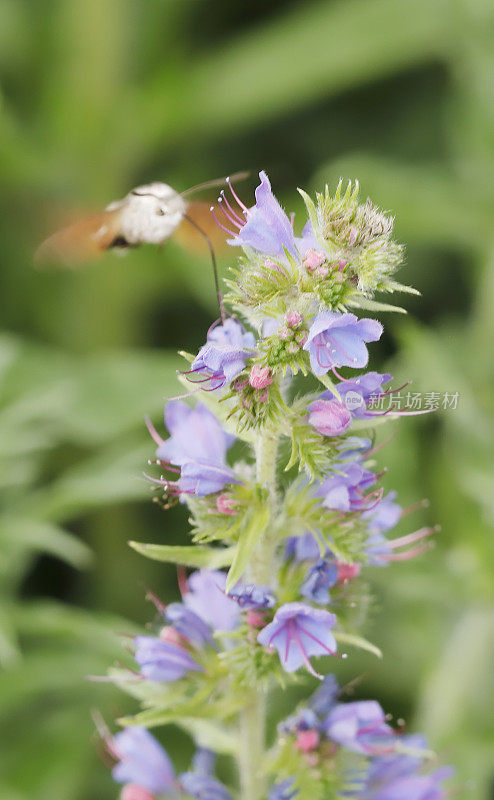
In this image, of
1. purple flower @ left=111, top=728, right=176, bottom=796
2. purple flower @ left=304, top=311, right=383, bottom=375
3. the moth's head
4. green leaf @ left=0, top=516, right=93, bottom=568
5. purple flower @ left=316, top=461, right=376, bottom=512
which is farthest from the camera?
green leaf @ left=0, top=516, right=93, bottom=568

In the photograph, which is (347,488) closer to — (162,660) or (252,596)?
(252,596)

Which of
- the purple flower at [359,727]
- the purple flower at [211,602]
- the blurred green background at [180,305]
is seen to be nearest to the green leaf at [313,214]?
the purple flower at [211,602]

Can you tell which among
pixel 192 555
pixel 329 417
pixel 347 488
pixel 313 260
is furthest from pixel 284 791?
pixel 313 260

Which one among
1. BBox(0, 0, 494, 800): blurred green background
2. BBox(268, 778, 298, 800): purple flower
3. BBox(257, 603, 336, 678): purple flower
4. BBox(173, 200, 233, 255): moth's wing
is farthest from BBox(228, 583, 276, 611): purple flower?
BBox(0, 0, 494, 800): blurred green background

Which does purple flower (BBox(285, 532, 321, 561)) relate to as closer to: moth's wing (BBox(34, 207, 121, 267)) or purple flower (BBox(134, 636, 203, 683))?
purple flower (BBox(134, 636, 203, 683))

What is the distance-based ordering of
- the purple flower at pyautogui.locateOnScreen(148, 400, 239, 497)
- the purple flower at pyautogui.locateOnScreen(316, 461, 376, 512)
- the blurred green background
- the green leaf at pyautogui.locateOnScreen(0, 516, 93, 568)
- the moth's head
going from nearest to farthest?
the purple flower at pyautogui.locateOnScreen(316, 461, 376, 512) < the purple flower at pyautogui.locateOnScreen(148, 400, 239, 497) < the moth's head < the green leaf at pyautogui.locateOnScreen(0, 516, 93, 568) < the blurred green background

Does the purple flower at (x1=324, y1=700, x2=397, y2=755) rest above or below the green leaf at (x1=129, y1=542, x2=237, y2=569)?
below
